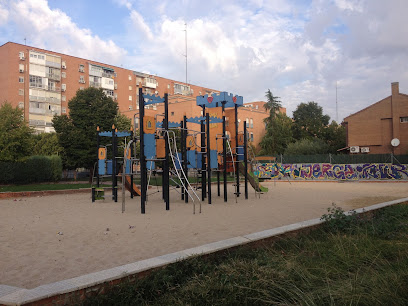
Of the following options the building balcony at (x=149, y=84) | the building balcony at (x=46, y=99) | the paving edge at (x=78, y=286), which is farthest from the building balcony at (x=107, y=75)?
the paving edge at (x=78, y=286)

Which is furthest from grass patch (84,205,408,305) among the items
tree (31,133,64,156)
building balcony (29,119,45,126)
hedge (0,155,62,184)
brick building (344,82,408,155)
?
building balcony (29,119,45,126)

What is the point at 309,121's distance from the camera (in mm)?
66562

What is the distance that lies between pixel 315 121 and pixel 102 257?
66376 millimetres

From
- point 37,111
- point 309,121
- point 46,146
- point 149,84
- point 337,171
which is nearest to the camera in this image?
point 337,171

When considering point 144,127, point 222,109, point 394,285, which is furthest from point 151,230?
point 222,109

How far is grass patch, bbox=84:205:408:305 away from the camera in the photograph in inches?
136

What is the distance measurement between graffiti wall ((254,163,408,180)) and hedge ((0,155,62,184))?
687 inches

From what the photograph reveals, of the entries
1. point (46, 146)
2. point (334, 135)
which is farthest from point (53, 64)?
point (334, 135)

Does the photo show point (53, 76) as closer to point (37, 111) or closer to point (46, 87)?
point (46, 87)

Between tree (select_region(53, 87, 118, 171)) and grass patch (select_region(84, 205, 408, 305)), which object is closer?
grass patch (select_region(84, 205, 408, 305))

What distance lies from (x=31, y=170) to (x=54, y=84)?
40491mm

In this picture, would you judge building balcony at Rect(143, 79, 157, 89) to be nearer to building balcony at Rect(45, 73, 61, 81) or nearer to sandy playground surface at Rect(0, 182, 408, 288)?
building balcony at Rect(45, 73, 61, 81)

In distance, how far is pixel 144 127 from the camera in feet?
36.4

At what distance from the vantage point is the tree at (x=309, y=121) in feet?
217
